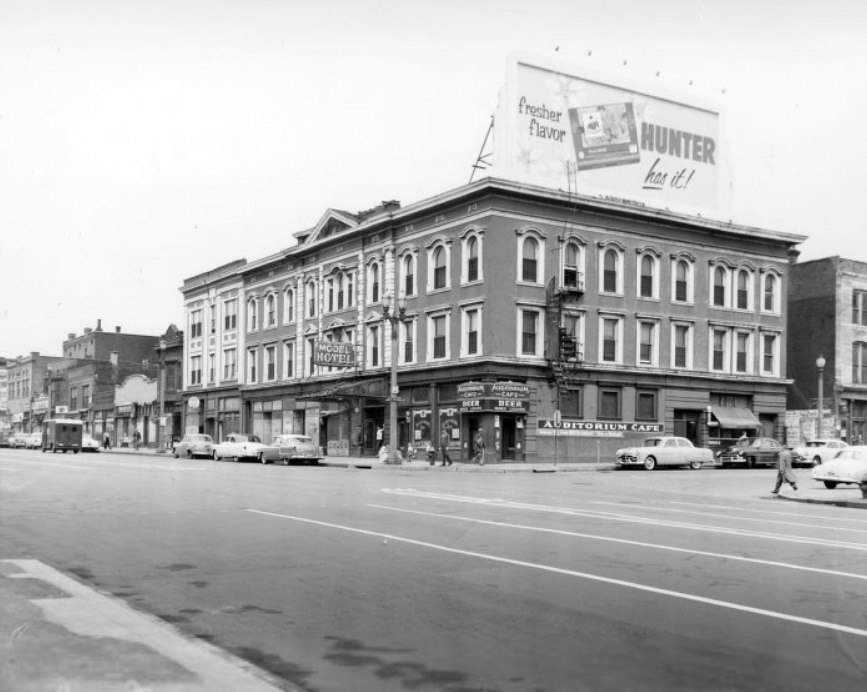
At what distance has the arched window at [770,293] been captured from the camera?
54.2 metres

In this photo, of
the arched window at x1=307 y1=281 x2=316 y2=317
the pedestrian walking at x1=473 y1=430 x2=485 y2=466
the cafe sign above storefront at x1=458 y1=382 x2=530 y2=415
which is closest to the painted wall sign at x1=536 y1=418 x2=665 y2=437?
the cafe sign above storefront at x1=458 y1=382 x2=530 y2=415

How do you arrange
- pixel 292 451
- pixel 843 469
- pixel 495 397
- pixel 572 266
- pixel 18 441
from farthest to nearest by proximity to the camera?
1. pixel 18 441
2. pixel 572 266
3. pixel 292 451
4. pixel 495 397
5. pixel 843 469

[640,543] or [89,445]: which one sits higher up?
[640,543]

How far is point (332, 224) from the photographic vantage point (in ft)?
189

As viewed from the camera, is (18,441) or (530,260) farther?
(18,441)

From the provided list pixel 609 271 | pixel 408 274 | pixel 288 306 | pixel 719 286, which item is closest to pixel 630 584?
pixel 609 271

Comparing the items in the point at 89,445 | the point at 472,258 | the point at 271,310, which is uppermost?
the point at 472,258

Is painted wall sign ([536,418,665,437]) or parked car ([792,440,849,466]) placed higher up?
painted wall sign ([536,418,665,437])

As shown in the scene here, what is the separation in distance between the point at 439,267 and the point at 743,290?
17556 mm

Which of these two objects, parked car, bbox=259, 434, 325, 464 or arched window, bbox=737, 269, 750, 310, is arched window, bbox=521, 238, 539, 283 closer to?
parked car, bbox=259, 434, 325, 464

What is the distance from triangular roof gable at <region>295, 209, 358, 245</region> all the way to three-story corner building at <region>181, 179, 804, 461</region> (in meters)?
0.12

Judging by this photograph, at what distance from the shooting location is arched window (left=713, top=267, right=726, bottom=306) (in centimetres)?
5203

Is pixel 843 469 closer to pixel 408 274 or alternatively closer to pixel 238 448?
pixel 408 274

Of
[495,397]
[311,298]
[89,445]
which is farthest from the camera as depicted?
[89,445]
